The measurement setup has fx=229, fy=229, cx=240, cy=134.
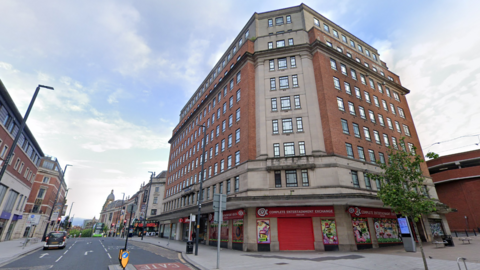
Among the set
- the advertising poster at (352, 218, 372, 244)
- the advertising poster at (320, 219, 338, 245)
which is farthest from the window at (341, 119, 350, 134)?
the advertising poster at (320, 219, 338, 245)

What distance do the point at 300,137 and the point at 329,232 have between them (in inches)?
390

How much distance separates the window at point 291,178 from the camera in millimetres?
23500

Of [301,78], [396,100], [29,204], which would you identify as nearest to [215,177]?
[301,78]

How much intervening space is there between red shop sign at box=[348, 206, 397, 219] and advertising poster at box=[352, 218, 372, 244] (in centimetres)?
70

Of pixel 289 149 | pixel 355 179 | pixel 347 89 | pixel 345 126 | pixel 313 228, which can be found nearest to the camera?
pixel 313 228

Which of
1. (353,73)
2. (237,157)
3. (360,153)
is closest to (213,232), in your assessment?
(237,157)

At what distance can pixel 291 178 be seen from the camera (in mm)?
23734

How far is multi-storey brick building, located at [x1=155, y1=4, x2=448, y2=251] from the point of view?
2197cm

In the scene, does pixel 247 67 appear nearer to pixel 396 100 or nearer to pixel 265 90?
pixel 265 90

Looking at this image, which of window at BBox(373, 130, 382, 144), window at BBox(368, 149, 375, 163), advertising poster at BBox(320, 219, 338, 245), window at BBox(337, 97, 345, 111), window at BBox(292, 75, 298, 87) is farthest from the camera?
window at BBox(373, 130, 382, 144)

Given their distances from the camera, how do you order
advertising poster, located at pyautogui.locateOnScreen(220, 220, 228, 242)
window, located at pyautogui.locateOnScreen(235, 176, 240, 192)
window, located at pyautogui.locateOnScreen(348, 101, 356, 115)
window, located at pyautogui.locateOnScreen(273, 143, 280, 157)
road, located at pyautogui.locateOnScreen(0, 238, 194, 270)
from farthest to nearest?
window, located at pyautogui.locateOnScreen(348, 101, 356, 115) → advertising poster, located at pyautogui.locateOnScreen(220, 220, 228, 242) → window, located at pyautogui.locateOnScreen(235, 176, 240, 192) → window, located at pyautogui.locateOnScreen(273, 143, 280, 157) → road, located at pyautogui.locateOnScreen(0, 238, 194, 270)

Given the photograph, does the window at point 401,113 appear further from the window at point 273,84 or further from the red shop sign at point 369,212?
the window at point 273,84

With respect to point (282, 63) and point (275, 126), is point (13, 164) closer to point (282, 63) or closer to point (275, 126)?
point (275, 126)

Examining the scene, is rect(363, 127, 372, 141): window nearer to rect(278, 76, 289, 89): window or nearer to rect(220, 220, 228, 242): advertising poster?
rect(278, 76, 289, 89): window
